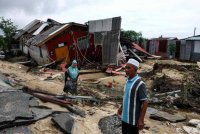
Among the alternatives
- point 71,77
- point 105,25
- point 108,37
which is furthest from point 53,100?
point 105,25

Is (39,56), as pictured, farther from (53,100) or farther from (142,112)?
(142,112)

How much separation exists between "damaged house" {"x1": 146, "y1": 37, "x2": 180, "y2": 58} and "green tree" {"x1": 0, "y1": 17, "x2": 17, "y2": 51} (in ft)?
56.7

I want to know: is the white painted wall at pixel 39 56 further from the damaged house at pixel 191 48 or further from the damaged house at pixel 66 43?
the damaged house at pixel 191 48

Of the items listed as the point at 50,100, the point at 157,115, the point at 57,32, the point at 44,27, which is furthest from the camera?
the point at 44,27

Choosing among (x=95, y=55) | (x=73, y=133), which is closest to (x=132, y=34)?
(x=95, y=55)

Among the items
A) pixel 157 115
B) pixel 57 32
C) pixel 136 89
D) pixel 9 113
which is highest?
Result: pixel 57 32

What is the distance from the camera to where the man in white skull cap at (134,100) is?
15.2ft

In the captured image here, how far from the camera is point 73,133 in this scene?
6566 millimetres

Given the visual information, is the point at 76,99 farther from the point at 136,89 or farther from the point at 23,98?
the point at 136,89

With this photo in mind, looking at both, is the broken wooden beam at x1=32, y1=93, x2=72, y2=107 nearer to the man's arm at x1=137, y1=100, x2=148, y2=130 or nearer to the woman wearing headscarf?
the woman wearing headscarf

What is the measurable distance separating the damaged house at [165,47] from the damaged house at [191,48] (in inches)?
38.2

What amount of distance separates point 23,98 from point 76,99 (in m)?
2.37

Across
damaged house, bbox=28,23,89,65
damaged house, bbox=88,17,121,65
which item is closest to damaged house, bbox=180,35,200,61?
damaged house, bbox=88,17,121,65

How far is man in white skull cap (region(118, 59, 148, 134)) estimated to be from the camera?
462cm
